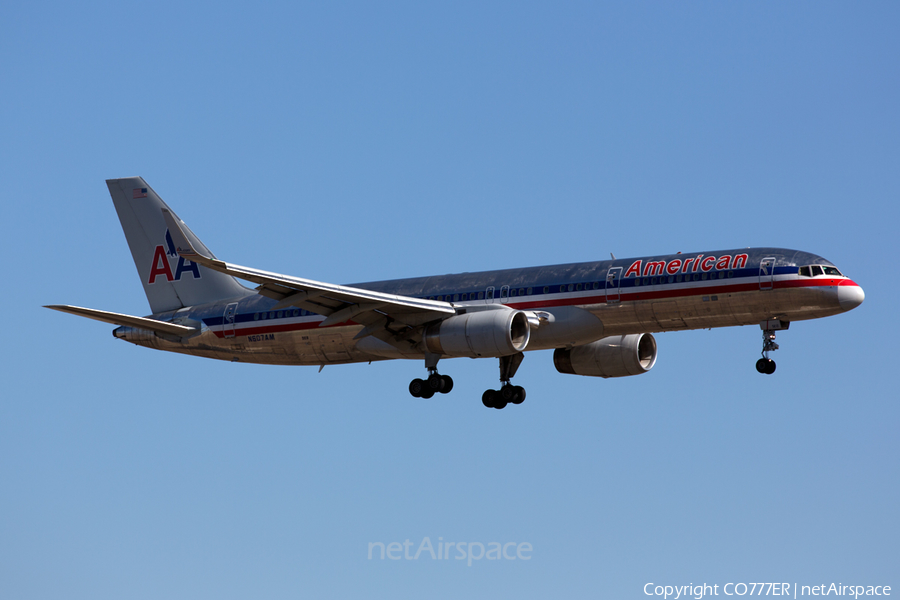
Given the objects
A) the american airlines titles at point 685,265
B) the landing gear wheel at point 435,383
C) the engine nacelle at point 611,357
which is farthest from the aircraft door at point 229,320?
the american airlines titles at point 685,265

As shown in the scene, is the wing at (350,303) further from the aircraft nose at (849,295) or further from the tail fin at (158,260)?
the aircraft nose at (849,295)

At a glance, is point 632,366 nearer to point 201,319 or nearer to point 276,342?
point 276,342

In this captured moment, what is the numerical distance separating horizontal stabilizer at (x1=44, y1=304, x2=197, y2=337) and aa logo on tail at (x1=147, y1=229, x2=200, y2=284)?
321 centimetres

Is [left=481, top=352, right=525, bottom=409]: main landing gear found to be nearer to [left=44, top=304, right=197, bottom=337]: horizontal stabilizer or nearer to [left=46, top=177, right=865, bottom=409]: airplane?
[left=46, top=177, right=865, bottom=409]: airplane

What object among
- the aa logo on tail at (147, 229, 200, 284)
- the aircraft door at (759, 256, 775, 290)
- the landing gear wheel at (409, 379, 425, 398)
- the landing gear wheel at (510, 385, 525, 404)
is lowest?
the landing gear wheel at (409, 379, 425, 398)

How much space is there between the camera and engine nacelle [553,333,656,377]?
50.7 m

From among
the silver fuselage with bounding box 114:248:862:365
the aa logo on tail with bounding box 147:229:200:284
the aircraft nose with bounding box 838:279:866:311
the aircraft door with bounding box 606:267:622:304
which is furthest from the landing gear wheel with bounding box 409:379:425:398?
the aircraft nose with bounding box 838:279:866:311

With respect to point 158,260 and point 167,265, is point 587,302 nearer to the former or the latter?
point 167,265

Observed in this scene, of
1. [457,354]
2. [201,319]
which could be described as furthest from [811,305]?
[201,319]

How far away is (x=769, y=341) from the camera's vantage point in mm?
43312

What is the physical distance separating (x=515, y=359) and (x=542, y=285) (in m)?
5.61

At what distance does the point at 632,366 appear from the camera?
5084cm

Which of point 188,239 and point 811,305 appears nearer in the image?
point 811,305

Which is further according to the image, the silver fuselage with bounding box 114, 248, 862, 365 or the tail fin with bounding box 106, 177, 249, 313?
the tail fin with bounding box 106, 177, 249, 313
